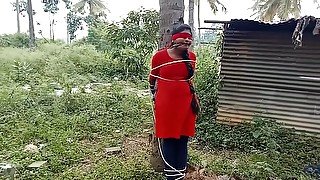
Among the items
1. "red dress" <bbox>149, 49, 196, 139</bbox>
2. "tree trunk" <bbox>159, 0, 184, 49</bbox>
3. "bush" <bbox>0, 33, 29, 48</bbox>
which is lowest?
"red dress" <bbox>149, 49, 196, 139</bbox>

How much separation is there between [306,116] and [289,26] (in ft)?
4.86

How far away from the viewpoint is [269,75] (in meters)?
5.78

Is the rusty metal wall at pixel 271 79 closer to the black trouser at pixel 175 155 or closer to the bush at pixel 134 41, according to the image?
the black trouser at pixel 175 155

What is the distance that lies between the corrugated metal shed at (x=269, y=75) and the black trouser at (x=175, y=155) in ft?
9.71

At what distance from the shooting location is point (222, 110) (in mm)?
6082

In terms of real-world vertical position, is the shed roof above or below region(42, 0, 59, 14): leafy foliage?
below

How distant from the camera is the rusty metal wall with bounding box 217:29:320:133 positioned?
5562 millimetres

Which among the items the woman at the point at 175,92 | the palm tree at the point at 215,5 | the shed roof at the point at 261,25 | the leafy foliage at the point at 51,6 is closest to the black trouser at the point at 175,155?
the woman at the point at 175,92

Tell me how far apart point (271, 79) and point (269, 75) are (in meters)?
0.07

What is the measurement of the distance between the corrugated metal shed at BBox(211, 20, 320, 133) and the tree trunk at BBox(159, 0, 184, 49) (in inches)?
86.0

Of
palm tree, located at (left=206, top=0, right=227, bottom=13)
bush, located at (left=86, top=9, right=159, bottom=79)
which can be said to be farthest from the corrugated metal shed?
palm tree, located at (left=206, top=0, right=227, bottom=13)

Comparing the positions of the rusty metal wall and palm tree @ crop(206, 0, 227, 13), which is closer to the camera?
the rusty metal wall

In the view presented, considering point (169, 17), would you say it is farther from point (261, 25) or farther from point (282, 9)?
point (282, 9)

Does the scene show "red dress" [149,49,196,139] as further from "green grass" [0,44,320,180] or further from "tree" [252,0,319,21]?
"tree" [252,0,319,21]
